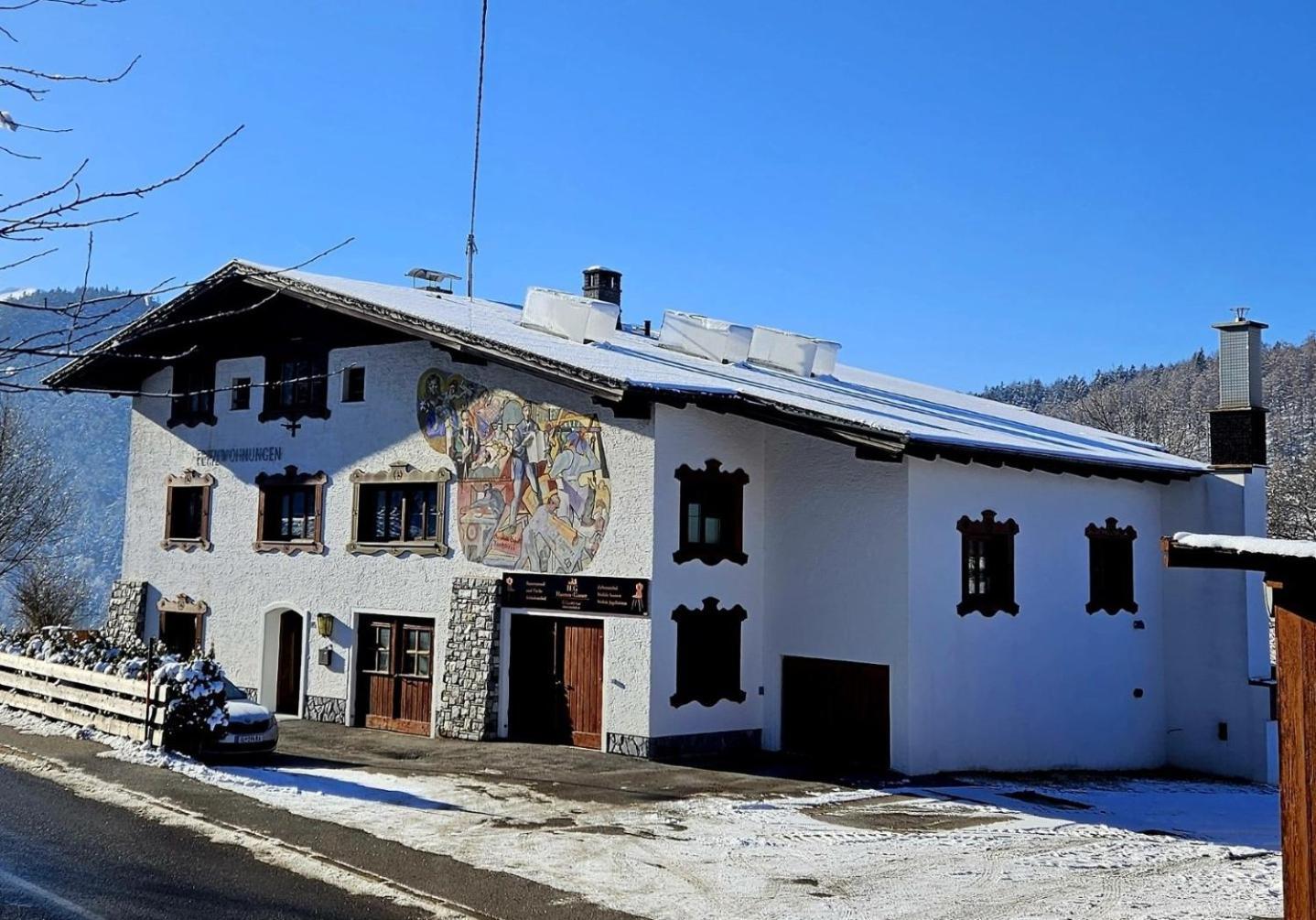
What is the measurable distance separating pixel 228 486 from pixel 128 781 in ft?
35.5

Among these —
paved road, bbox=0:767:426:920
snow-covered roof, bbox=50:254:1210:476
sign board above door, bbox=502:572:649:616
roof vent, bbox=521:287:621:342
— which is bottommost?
paved road, bbox=0:767:426:920

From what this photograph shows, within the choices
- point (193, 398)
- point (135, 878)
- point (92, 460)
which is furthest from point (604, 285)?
point (92, 460)

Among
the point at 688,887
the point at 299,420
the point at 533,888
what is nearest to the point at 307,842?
the point at 533,888

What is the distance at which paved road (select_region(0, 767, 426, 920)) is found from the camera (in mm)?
9258

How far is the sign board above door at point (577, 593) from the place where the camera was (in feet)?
59.7

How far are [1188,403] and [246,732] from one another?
85932mm

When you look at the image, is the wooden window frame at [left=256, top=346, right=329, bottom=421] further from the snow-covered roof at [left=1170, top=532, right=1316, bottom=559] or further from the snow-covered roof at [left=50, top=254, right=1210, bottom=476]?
the snow-covered roof at [left=1170, top=532, right=1316, bottom=559]

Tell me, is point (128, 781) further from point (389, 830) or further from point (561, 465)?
point (561, 465)

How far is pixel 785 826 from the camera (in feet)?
44.0

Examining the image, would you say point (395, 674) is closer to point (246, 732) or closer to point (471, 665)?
point (471, 665)

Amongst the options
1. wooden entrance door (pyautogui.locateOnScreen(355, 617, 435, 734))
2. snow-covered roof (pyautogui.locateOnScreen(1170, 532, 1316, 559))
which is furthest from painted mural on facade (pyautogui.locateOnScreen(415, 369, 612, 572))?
snow-covered roof (pyautogui.locateOnScreen(1170, 532, 1316, 559))

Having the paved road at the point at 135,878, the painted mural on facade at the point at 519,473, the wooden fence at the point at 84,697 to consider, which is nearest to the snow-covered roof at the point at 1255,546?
the paved road at the point at 135,878

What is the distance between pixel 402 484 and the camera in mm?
21547

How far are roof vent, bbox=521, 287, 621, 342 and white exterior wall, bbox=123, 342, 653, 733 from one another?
8.46 feet
